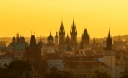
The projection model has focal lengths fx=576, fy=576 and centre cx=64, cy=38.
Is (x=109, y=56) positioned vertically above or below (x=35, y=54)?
below

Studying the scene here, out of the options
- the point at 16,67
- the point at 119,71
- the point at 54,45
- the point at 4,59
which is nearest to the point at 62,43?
the point at 54,45

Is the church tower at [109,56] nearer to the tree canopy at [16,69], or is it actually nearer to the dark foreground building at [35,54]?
the dark foreground building at [35,54]

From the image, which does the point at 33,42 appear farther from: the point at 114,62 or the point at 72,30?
the point at 72,30

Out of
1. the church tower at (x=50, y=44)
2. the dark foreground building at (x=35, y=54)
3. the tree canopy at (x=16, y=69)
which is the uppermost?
the church tower at (x=50, y=44)

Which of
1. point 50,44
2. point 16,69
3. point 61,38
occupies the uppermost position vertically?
point 61,38

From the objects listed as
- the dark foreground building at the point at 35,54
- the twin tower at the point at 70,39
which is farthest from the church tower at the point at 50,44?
the dark foreground building at the point at 35,54

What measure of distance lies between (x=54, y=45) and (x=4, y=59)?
51.5 metres

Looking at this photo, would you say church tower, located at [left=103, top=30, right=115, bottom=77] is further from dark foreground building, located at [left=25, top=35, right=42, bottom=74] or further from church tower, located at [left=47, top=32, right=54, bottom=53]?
church tower, located at [left=47, top=32, right=54, bottom=53]

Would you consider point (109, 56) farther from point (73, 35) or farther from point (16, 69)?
point (73, 35)

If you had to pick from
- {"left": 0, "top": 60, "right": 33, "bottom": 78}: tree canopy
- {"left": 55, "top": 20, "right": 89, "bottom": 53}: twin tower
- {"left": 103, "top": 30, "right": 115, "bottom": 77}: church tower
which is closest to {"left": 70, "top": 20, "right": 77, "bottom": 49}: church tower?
{"left": 55, "top": 20, "right": 89, "bottom": 53}: twin tower

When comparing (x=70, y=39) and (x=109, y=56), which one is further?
(x=70, y=39)

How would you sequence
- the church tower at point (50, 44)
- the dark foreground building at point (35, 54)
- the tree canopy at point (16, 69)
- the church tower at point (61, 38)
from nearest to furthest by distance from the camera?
the tree canopy at point (16, 69) → the dark foreground building at point (35, 54) → the church tower at point (61, 38) → the church tower at point (50, 44)

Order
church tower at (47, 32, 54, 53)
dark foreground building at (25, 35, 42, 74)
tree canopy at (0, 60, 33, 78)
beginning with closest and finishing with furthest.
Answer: tree canopy at (0, 60, 33, 78)
dark foreground building at (25, 35, 42, 74)
church tower at (47, 32, 54, 53)

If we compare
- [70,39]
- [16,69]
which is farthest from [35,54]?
[70,39]
